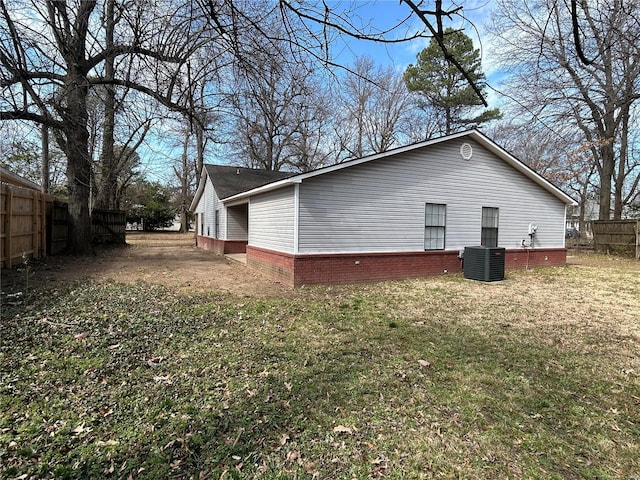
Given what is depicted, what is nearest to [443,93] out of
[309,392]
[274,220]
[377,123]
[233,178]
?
[377,123]

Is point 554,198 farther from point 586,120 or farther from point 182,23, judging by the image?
point 182,23

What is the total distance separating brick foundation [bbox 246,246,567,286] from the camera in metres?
8.74

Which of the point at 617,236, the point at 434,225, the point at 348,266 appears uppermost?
the point at 434,225

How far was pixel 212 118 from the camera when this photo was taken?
7.23m

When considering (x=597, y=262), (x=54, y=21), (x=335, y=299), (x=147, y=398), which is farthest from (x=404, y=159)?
(x=597, y=262)

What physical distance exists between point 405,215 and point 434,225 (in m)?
1.20

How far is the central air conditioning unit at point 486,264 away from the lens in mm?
9852

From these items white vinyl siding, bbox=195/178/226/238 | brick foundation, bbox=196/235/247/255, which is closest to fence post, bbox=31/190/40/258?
brick foundation, bbox=196/235/247/255

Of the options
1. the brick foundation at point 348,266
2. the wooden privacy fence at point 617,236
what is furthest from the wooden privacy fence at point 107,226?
the wooden privacy fence at point 617,236

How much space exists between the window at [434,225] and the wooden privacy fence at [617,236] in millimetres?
11511

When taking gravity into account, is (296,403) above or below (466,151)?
below

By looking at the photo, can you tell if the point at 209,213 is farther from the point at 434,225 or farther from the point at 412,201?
the point at 434,225

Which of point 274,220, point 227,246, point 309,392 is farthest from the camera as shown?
point 227,246

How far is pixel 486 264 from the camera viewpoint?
9.83 meters
